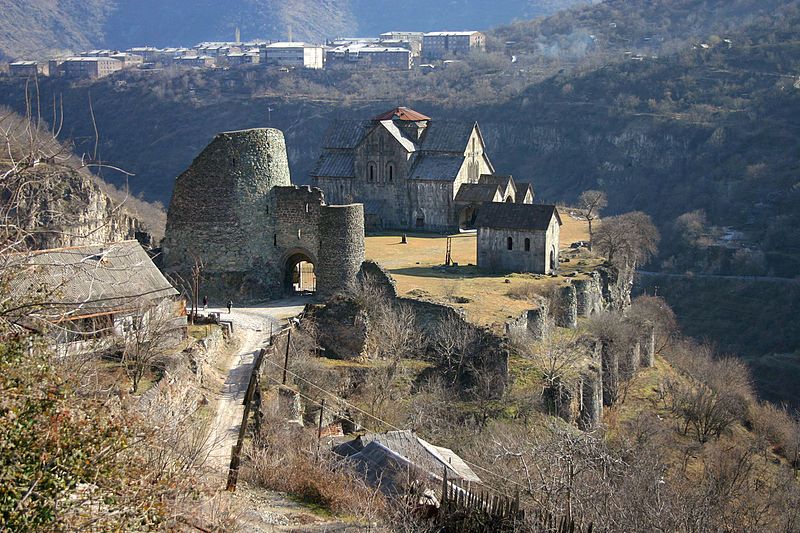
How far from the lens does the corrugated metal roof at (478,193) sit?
1874 inches

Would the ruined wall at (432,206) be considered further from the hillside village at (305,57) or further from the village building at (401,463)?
the hillside village at (305,57)

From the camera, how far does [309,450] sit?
18734 millimetres

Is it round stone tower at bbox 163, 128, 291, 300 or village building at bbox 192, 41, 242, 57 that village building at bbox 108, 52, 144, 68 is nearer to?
village building at bbox 192, 41, 242, 57

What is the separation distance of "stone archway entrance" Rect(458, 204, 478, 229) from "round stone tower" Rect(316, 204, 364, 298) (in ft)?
61.5

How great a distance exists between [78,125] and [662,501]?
9669cm

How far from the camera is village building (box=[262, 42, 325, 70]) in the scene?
16762cm

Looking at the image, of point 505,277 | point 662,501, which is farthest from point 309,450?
point 505,277

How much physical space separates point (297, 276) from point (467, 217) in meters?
17.0

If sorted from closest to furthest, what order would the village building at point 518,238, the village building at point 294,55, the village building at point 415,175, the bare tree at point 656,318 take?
the village building at point 518,238 → the bare tree at point 656,318 → the village building at point 415,175 → the village building at point 294,55

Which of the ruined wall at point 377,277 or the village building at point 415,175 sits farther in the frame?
the village building at point 415,175

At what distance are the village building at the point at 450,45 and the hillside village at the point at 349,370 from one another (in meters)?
125

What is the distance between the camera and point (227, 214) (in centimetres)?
2980

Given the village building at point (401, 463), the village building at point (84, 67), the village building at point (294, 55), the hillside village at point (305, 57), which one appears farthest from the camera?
the village building at point (294, 55)

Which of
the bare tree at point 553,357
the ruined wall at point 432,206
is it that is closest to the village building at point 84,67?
the ruined wall at point 432,206
